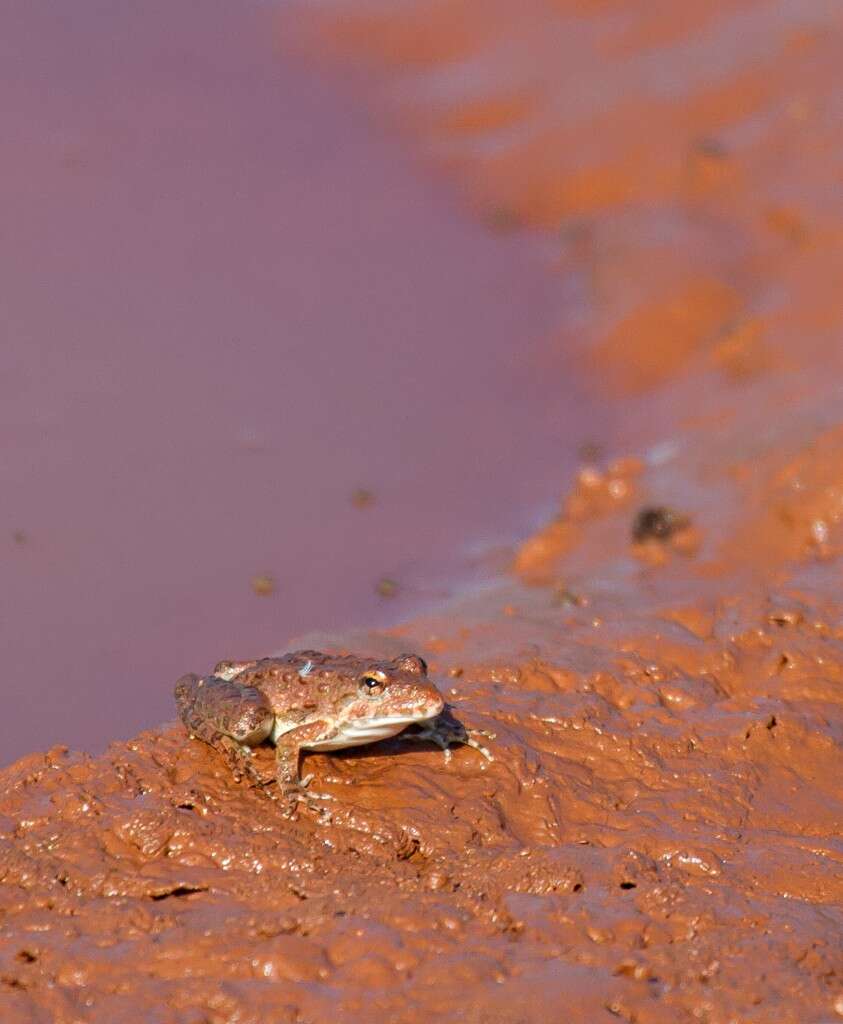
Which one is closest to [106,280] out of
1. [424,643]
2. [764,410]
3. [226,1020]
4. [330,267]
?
[330,267]

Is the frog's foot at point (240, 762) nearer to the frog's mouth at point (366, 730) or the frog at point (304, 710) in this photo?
the frog at point (304, 710)

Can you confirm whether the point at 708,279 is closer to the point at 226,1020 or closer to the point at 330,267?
the point at 330,267

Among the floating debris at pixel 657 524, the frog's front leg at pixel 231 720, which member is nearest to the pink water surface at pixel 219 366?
the floating debris at pixel 657 524

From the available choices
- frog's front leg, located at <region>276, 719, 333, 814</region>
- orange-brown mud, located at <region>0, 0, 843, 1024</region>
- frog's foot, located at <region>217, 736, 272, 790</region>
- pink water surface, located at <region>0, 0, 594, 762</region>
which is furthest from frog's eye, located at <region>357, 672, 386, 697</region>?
pink water surface, located at <region>0, 0, 594, 762</region>

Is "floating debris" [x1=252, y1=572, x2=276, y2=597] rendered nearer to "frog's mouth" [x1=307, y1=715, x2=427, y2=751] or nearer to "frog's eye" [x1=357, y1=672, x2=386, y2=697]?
"frog's mouth" [x1=307, y1=715, x2=427, y2=751]

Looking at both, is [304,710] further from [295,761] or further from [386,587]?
[386,587]
